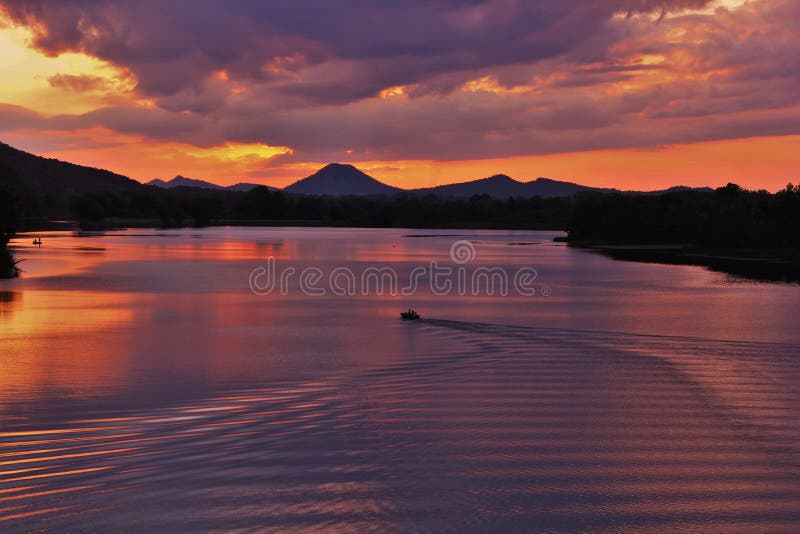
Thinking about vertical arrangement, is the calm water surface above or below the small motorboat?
below

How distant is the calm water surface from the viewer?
913 centimetres

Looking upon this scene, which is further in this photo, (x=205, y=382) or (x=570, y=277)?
(x=570, y=277)

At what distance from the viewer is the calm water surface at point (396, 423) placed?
913 centimetres

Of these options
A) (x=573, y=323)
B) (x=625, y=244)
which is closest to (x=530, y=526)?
(x=573, y=323)

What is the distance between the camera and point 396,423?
1296 cm

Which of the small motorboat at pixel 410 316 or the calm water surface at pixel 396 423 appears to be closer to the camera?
the calm water surface at pixel 396 423

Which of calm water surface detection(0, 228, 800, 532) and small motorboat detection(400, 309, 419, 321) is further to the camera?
small motorboat detection(400, 309, 419, 321)

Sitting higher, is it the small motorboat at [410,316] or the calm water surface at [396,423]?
the small motorboat at [410,316]

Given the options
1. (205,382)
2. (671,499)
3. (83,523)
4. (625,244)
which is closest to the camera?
(83,523)

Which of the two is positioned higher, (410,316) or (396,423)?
(410,316)

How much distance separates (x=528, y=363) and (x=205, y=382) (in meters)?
7.70

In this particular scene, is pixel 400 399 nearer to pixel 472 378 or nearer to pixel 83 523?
pixel 472 378

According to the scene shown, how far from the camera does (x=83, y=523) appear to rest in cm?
849

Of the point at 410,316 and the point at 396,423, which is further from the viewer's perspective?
the point at 410,316
